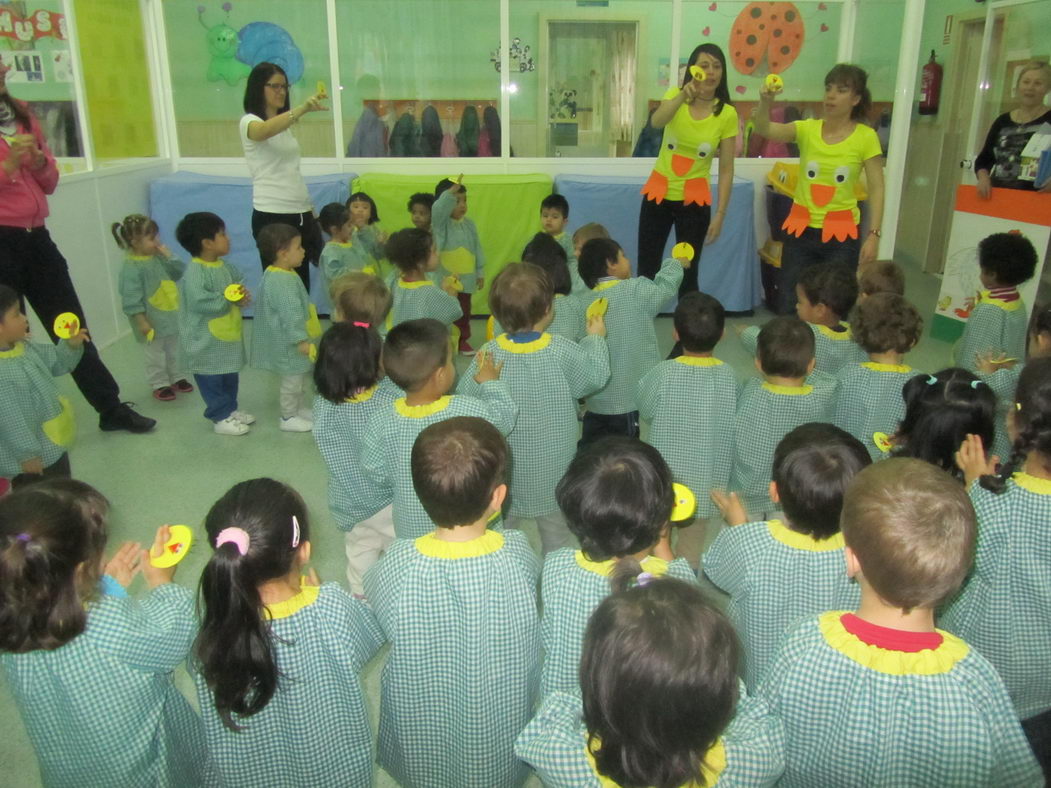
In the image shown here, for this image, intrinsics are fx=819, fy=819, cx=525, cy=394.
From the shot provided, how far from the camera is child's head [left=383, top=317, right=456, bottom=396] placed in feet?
6.28

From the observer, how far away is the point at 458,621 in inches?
53.8

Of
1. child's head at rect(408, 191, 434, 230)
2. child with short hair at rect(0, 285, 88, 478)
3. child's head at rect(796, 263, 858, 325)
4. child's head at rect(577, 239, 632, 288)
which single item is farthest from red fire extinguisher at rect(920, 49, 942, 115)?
child with short hair at rect(0, 285, 88, 478)

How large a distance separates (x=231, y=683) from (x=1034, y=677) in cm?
149

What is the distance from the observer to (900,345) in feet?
7.31

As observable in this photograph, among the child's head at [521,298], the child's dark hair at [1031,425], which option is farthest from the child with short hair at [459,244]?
the child's dark hair at [1031,425]

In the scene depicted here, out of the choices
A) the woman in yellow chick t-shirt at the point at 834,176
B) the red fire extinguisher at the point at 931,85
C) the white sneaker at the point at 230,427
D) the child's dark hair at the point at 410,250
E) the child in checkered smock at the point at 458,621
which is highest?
the red fire extinguisher at the point at 931,85

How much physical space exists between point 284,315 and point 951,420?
2.51 m

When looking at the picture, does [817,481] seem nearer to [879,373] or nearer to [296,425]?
[879,373]

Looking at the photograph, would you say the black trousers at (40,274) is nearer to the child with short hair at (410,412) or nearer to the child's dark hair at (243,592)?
the child with short hair at (410,412)

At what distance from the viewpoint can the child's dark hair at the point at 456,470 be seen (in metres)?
1.38

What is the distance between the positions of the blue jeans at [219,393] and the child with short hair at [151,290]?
1.32 feet

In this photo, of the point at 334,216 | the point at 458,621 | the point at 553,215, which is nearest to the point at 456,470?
the point at 458,621

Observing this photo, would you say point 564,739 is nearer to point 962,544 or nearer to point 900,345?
point 962,544

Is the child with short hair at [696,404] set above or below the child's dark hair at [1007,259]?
below
